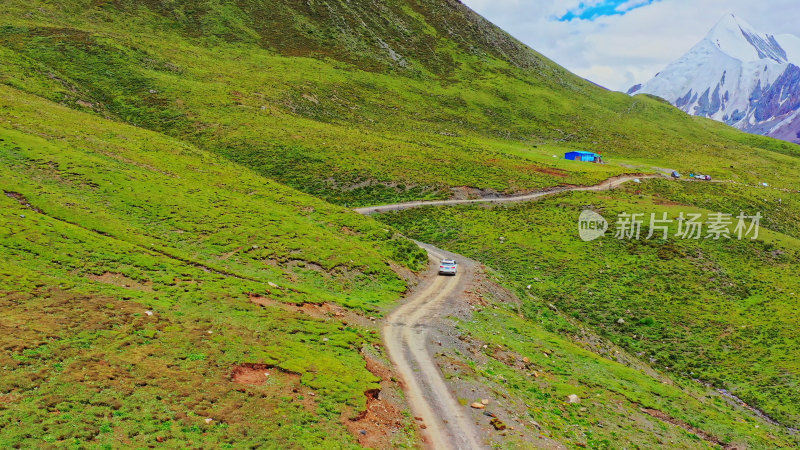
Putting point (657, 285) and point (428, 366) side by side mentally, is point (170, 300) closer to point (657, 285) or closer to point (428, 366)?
point (428, 366)

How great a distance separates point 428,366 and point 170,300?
15935mm

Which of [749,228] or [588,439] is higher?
[749,228]

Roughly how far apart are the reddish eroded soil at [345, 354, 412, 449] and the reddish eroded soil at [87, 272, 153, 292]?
15.5 meters

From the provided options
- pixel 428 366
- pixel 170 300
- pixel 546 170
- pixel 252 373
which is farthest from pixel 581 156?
pixel 252 373

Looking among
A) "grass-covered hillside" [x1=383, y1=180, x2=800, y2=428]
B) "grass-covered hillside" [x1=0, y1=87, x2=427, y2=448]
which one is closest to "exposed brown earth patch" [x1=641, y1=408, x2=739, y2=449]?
"grass-covered hillside" [x1=383, y1=180, x2=800, y2=428]

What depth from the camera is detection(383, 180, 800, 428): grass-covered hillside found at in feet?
134

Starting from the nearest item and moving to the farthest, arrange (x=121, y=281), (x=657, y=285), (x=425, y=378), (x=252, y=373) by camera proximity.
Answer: (x=252, y=373)
(x=425, y=378)
(x=121, y=281)
(x=657, y=285)

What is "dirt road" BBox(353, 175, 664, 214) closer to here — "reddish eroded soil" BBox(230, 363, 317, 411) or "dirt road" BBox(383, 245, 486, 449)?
"dirt road" BBox(383, 245, 486, 449)

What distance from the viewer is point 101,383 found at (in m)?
18.1

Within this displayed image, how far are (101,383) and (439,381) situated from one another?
16.1 m

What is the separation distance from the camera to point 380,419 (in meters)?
21.1

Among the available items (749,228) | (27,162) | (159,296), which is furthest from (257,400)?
(749,228)

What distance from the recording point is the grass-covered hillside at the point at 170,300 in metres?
17.4

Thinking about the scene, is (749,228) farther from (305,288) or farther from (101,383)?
(101,383)
